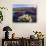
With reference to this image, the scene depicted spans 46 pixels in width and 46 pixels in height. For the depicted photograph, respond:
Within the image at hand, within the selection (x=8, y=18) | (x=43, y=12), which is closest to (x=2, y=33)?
(x=8, y=18)

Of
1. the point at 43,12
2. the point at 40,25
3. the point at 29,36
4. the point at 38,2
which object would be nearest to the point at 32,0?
the point at 38,2

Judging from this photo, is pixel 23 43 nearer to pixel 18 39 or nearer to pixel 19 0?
pixel 18 39

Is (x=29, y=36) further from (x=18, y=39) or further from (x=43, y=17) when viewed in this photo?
(x=43, y=17)

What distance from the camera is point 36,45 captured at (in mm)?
4344

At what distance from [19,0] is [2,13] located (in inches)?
24.0

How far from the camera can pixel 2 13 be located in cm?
454

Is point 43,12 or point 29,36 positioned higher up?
point 43,12

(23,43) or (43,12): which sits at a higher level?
(43,12)

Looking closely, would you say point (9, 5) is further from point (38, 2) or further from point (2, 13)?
point (38, 2)

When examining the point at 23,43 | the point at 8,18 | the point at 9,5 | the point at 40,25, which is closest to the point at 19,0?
the point at 9,5

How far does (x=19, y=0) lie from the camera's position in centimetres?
452

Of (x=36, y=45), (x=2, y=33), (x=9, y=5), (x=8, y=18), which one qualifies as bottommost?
(x=36, y=45)

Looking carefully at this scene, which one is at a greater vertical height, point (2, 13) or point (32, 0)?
point (32, 0)

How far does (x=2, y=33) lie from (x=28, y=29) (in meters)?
0.75
